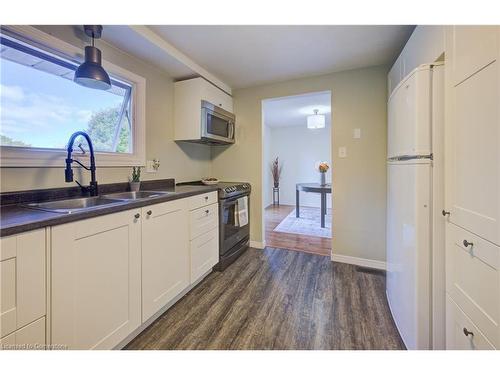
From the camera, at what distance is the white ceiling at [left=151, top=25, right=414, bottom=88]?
1.74m

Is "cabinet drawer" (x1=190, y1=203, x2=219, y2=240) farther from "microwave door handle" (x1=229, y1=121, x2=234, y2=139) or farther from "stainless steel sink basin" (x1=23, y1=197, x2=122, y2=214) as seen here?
"microwave door handle" (x1=229, y1=121, x2=234, y2=139)

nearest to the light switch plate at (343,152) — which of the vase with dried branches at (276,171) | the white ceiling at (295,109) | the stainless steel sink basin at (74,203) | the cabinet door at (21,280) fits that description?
the white ceiling at (295,109)

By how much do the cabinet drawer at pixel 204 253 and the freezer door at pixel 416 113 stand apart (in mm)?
1737

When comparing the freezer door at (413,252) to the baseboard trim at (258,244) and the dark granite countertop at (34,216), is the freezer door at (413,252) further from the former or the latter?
the baseboard trim at (258,244)

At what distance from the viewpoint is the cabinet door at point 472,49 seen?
74 cm

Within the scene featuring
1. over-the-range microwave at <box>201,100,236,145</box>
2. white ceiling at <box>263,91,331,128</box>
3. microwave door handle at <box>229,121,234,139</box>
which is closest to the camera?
over-the-range microwave at <box>201,100,236,145</box>

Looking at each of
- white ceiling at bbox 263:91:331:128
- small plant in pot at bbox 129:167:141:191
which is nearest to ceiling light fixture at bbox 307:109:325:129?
white ceiling at bbox 263:91:331:128

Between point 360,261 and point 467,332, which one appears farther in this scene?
point 360,261

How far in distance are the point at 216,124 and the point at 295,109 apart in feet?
7.53

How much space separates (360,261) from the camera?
2477mm

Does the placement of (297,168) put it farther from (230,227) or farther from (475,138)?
(475,138)

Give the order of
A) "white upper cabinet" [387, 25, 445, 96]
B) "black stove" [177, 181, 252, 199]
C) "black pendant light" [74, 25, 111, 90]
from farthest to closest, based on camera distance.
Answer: "black stove" [177, 181, 252, 199], "black pendant light" [74, 25, 111, 90], "white upper cabinet" [387, 25, 445, 96]

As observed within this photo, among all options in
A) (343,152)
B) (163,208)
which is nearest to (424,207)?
(343,152)
